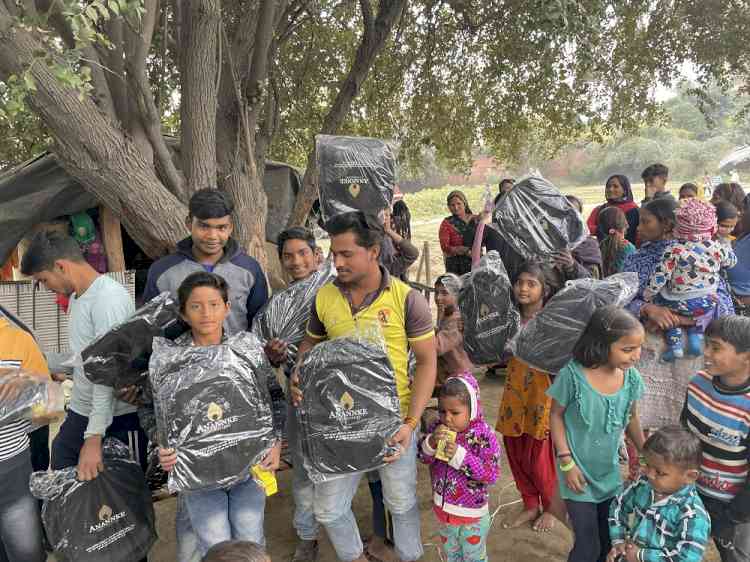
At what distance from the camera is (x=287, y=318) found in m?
2.89

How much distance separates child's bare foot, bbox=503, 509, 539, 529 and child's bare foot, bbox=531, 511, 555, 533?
0.05m

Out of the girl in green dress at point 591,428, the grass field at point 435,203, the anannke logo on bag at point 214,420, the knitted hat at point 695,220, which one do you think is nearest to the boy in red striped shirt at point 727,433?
the girl in green dress at point 591,428

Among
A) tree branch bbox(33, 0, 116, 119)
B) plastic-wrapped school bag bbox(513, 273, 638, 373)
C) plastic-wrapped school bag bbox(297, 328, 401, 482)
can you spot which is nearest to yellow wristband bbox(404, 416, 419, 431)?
plastic-wrapped school bag bbox(297, 328, 401, 482)

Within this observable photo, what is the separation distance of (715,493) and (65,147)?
371 cm

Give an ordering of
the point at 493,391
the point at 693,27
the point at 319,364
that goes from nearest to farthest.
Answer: the point at 319,364, the point at 493,391, the point at 693,27

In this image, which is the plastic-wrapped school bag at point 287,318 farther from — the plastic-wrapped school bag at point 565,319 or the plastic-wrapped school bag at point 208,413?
the plastic-wrapped school bag at point 565,319

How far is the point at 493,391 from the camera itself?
5.70 meters

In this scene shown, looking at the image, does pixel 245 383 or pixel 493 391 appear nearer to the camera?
pixel 245 383

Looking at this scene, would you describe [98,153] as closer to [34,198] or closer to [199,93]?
[199,93]

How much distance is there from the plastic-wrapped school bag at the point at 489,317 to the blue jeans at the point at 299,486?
38.1 inches

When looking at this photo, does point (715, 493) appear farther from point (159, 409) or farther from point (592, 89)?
point (592, 89)

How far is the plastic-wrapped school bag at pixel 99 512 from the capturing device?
2422 mm

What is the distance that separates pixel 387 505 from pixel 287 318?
38.9 inches

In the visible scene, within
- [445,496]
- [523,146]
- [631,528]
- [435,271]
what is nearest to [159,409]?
[445,496]
